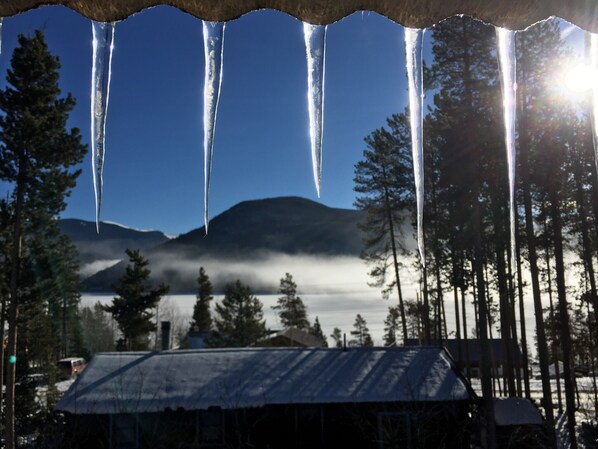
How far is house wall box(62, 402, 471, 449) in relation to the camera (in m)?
12.0

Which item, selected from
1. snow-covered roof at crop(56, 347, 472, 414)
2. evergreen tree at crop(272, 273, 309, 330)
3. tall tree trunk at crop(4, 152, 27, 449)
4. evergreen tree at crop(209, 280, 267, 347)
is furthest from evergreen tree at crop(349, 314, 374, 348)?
tall tree trunk at crop(4, 152, 27, 449)

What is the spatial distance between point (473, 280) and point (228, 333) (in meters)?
23.0

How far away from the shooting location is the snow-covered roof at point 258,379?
1223 centimetres

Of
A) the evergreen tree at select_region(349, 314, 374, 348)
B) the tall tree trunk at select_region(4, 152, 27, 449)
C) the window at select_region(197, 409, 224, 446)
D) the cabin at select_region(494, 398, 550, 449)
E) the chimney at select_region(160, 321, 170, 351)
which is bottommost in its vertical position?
the evergreen tree at select_region(349, 314, 374, 348)

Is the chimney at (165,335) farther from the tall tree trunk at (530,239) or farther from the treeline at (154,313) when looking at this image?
the tall tree trunk at (530,239)

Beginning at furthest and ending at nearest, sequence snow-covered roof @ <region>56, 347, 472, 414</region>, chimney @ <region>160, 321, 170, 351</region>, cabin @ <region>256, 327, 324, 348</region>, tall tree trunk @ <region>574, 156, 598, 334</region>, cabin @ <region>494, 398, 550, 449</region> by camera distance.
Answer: cabin @ <region>256, 327, 324, 348</region>, chimney @ <region>160, 321, 170, 351</region>, tall tree trunk @ <region>574, 156, 598, 334</region>, cabin @ <region>494, 398, 550, 449</region>, snow-covered roof @ <region>56, 347, 472, 414</region>

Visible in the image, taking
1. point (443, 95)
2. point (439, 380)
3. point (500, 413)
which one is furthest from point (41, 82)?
point (500, 413)

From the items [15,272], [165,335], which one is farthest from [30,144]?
[165,335]

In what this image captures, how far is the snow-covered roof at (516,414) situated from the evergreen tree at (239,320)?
979 inches

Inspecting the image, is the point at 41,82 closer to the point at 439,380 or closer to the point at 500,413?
the point at 439,380

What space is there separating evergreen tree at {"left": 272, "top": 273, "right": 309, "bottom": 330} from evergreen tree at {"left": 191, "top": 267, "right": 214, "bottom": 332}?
7706mm

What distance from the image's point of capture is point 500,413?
47.1 feet

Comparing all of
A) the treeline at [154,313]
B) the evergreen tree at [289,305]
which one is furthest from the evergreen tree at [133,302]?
the evergreen tree at [289,305]

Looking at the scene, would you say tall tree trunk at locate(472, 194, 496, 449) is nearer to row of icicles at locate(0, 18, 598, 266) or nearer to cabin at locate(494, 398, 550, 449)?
cabin at locate(494, 398, 550, 449)
